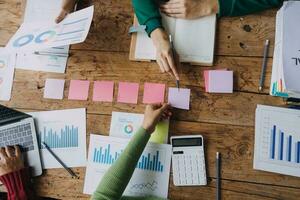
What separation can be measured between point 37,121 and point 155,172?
0.46 meters

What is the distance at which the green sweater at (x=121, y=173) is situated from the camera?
103 centimetres

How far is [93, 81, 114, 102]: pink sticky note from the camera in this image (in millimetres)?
1183

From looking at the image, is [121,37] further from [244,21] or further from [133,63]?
[244,21]

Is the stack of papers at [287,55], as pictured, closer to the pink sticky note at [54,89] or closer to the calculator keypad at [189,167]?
the calculator keypad at [189,167]

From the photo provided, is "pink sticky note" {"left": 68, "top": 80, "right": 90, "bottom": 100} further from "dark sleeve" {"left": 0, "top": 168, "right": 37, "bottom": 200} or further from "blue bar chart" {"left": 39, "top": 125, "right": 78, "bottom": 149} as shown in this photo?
"dark sleeve" {"left": 0, "top": 168, "right": 37, "bottom": 200}

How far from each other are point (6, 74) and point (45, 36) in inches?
10.0

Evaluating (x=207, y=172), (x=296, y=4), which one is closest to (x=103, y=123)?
(x=207, y=172)

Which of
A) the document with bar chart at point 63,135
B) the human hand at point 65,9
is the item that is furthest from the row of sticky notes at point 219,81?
the human hand at point 65,9

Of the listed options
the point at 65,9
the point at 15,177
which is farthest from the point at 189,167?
the point at 65,9

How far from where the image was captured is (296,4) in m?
1.05

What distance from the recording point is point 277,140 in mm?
1051

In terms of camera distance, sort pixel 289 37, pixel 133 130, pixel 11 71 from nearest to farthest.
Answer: pixel 289 37, pixel 133 130, pixel 11 71

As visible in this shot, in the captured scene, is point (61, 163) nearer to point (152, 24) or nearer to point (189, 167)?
point (189, 167)

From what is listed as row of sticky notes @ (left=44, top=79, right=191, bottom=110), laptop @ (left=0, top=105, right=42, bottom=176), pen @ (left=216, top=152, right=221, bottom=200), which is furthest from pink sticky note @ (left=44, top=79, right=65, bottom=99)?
pen @ (left=216, top=152, right=221, bottom=200)
